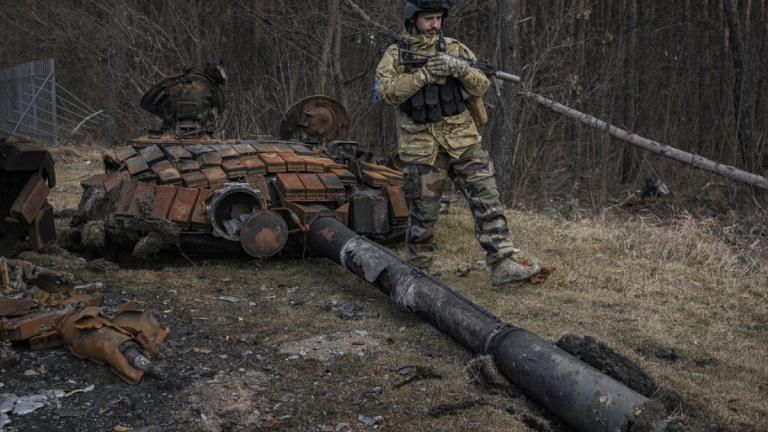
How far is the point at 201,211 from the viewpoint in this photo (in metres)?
5.96

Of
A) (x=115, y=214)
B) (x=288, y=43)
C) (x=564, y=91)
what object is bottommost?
(x=115, y=214)

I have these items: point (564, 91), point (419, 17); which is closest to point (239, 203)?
point (419, 17)

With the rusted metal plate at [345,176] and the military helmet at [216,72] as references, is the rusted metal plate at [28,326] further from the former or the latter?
the military helmet at [216,72]

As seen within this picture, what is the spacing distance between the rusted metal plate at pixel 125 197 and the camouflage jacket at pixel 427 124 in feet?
6.67

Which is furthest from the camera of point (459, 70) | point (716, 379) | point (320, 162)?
point (320, 162)

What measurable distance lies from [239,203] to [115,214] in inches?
35.7

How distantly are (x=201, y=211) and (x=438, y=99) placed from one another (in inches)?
76.3

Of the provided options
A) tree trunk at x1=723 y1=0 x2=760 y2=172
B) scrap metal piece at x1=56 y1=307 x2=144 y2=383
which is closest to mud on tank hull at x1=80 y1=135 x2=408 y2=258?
scrap metal piece at x1=56 y1=307 x2=144 y2=383

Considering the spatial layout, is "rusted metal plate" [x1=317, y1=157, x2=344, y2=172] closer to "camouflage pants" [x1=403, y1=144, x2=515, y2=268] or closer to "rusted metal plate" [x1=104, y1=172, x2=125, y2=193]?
"camouflage pants" [x1=403, y1=144, x2=515, y2=268]

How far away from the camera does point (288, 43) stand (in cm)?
1348

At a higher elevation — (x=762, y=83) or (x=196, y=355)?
(x=762, y=83)

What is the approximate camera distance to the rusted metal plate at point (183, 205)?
5895 mm

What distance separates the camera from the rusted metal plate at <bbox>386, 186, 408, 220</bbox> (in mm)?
6512

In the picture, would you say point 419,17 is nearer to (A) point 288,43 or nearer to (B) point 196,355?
(B) point 196,355
